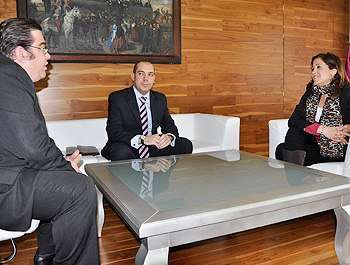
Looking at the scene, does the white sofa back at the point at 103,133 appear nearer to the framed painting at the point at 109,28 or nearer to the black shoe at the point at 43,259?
the framed painting at the point at 109,28

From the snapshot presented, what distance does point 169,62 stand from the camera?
13.5ft

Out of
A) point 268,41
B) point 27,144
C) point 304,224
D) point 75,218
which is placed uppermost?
point 268,41

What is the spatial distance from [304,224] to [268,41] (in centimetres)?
304

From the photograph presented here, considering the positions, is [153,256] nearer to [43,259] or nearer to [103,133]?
[43,259]

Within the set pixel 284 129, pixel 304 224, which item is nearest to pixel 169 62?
pixel 284 129

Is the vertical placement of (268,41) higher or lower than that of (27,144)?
higher

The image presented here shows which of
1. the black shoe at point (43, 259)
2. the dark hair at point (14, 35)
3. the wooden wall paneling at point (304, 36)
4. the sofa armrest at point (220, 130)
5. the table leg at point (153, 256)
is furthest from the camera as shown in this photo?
the wooden wall paneling at point (304, 36)

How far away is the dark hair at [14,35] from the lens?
1604 mm

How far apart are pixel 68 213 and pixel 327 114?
2322 mm

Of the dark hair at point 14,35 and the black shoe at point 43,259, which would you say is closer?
the dark hair at point 14,35

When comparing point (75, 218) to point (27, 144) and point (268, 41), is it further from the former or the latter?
point (268, 41)

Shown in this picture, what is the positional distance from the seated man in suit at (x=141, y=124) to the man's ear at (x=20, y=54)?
53.1 inches

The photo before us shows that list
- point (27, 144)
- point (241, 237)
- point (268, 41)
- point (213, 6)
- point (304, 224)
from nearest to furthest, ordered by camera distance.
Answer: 1. point (27, 144)
2. point (241, 237)
3. point (304, 224)
4. point (213, 6)
5. point (268, 41)

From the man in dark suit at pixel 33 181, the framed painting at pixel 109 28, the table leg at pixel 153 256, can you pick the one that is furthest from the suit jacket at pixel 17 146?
the framed painting at pixel 109 28
